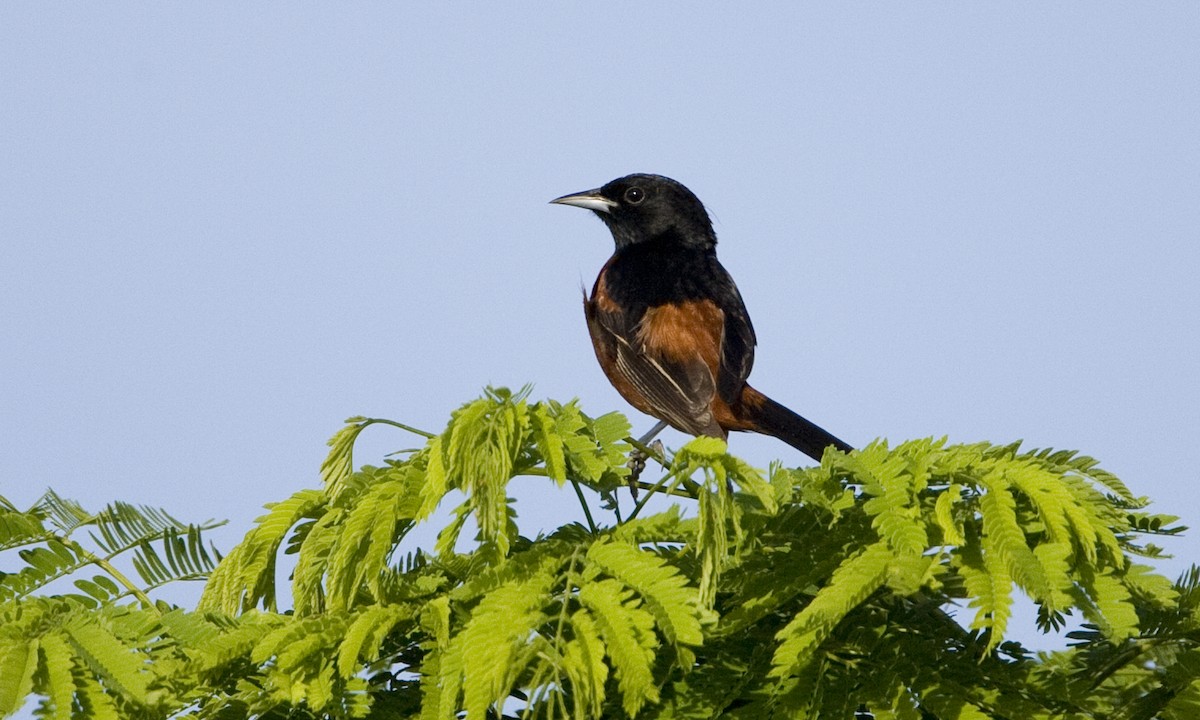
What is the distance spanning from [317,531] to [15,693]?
23.0 inches

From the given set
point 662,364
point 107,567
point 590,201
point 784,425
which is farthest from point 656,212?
point 107,567

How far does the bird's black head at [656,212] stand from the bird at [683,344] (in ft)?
0.26

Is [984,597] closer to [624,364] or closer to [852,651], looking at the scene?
[852,651]

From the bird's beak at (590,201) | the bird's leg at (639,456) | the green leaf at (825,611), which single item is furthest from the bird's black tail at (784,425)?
the green leaf at (825,611)

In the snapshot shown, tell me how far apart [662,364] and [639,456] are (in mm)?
1106

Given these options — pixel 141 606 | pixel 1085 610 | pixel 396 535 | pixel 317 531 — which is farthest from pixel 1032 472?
pixel 141 606

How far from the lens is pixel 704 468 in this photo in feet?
7.45

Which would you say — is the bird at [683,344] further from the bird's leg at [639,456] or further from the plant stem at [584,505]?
the plant stem at [584,505]

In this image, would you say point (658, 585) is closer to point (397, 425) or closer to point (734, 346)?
point (397, 425)

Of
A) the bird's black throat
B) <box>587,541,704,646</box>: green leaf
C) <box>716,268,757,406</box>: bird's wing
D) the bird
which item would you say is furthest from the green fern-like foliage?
the bird's black throat

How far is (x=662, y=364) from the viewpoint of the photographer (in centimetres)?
527

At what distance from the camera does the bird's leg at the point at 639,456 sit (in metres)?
2.90

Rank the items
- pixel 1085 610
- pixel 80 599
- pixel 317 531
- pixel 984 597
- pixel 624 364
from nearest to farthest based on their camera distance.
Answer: pixel 984 597
pixel 1085 610
pixel 317 531
pixel 80 599
pixel 624 364

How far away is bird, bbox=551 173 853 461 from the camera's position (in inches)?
199
